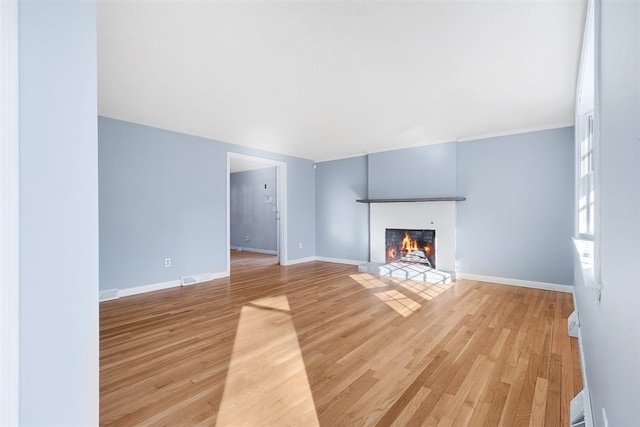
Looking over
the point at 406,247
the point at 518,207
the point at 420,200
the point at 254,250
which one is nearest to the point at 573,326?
the point at 518,207

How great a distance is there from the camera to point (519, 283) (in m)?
4.18

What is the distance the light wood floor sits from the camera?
4.97 feet

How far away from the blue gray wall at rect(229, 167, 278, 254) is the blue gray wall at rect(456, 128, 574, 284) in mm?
4633

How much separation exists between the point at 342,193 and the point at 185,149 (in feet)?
10.4

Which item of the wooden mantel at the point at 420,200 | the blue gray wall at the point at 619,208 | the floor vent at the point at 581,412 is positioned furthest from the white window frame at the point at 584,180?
the blue gray wall at the point at 619,208

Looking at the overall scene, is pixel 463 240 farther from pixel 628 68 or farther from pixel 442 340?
pixel 628 68

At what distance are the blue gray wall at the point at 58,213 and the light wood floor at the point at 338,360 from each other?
→ 909mm

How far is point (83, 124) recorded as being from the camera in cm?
82

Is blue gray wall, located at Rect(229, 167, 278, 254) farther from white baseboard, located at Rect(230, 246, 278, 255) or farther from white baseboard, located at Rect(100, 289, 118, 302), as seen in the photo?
white baseboard, located at Rect(100, 289, 118, 302)

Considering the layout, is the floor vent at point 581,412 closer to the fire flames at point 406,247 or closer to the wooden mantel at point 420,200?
the wooden mantel at point 420,200

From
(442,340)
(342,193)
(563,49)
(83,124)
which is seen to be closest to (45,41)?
(83,124)

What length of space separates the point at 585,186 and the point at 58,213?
4019mm

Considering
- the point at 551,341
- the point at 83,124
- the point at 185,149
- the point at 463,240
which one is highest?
the point at 185,149

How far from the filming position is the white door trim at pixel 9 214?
2.09 ft
